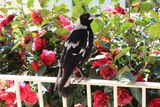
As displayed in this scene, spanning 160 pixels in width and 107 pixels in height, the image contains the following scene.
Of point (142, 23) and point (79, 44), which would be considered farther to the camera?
point (142, 23)

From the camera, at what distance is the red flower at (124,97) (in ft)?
3.61

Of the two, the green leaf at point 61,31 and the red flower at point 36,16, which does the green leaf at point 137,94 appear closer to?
the green leaf at point 61,31

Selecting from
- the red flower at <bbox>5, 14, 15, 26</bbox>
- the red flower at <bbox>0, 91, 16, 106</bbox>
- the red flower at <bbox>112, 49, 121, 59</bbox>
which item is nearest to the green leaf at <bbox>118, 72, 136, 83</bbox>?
the red flower at <bbox>112, 49, 121, 59</bbox>

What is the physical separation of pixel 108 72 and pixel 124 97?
0.10 meters

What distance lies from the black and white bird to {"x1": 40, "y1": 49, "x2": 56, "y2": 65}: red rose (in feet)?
0.40

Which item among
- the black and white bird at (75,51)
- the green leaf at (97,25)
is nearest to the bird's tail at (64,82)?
the black and white bird at (75,51)

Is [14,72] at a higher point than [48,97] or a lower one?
higher

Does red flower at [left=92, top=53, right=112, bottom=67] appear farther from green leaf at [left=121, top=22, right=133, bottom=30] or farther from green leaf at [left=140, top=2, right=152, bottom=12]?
green leaf at [left=140, top=2, right=152, bottom=12]

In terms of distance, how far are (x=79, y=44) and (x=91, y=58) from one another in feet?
0.44

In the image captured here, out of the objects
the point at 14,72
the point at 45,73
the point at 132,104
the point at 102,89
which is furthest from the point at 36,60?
the point at 132,104

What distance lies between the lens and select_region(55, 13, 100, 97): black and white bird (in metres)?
1.06

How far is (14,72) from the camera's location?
4.45 feet

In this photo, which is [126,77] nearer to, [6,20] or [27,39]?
[27,39]

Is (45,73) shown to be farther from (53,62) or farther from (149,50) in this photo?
(149,50)
